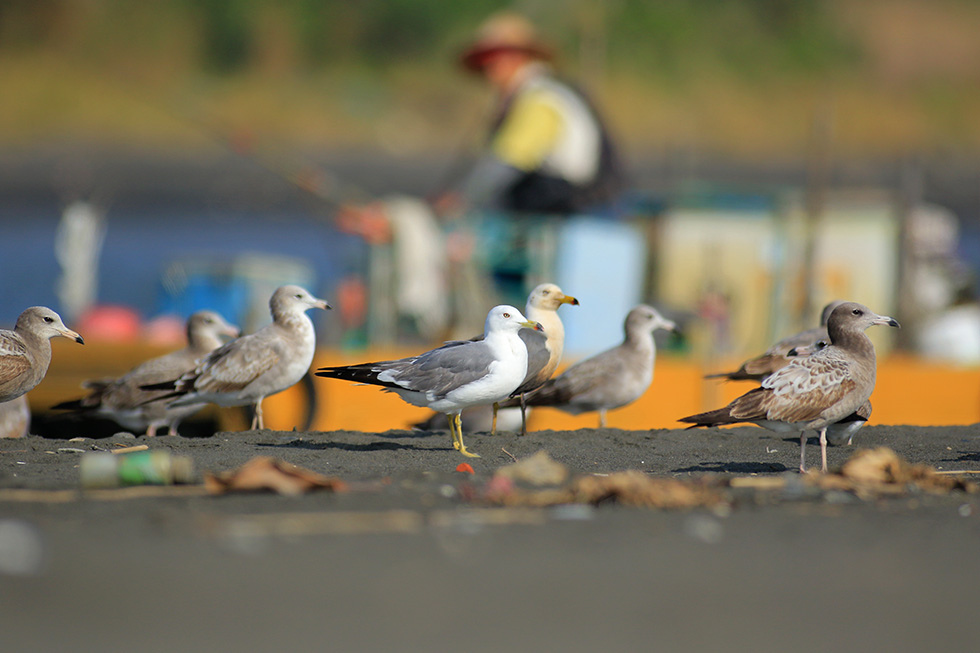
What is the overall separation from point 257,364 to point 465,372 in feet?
4.91

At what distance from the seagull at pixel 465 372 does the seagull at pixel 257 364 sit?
72 centimetres

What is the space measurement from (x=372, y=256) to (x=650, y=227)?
418 cm

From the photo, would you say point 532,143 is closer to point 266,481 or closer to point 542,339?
point 542,339

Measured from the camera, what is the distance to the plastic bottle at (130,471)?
4.72 m

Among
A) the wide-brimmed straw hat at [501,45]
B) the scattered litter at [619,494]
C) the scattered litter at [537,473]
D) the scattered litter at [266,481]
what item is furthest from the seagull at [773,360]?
the wide-brimmed straw hat at [501,45]

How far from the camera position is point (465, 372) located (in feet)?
20.3

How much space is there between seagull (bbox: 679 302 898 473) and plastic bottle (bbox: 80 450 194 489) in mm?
2551

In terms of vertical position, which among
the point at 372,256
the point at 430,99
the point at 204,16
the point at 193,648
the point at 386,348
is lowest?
the point at 193,648

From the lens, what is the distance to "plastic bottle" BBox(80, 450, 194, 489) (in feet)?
15.5

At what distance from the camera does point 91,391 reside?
26.8 feet

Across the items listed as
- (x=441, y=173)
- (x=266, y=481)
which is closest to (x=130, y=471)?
(x=266, y=481)

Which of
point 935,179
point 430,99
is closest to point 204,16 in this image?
point 430,99

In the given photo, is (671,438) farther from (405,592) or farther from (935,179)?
(935,179)

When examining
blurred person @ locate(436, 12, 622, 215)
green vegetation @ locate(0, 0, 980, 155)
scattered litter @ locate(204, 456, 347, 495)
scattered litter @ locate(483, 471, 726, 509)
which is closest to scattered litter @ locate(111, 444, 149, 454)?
scattered litter @ locate(204, 456, 347, 495)
